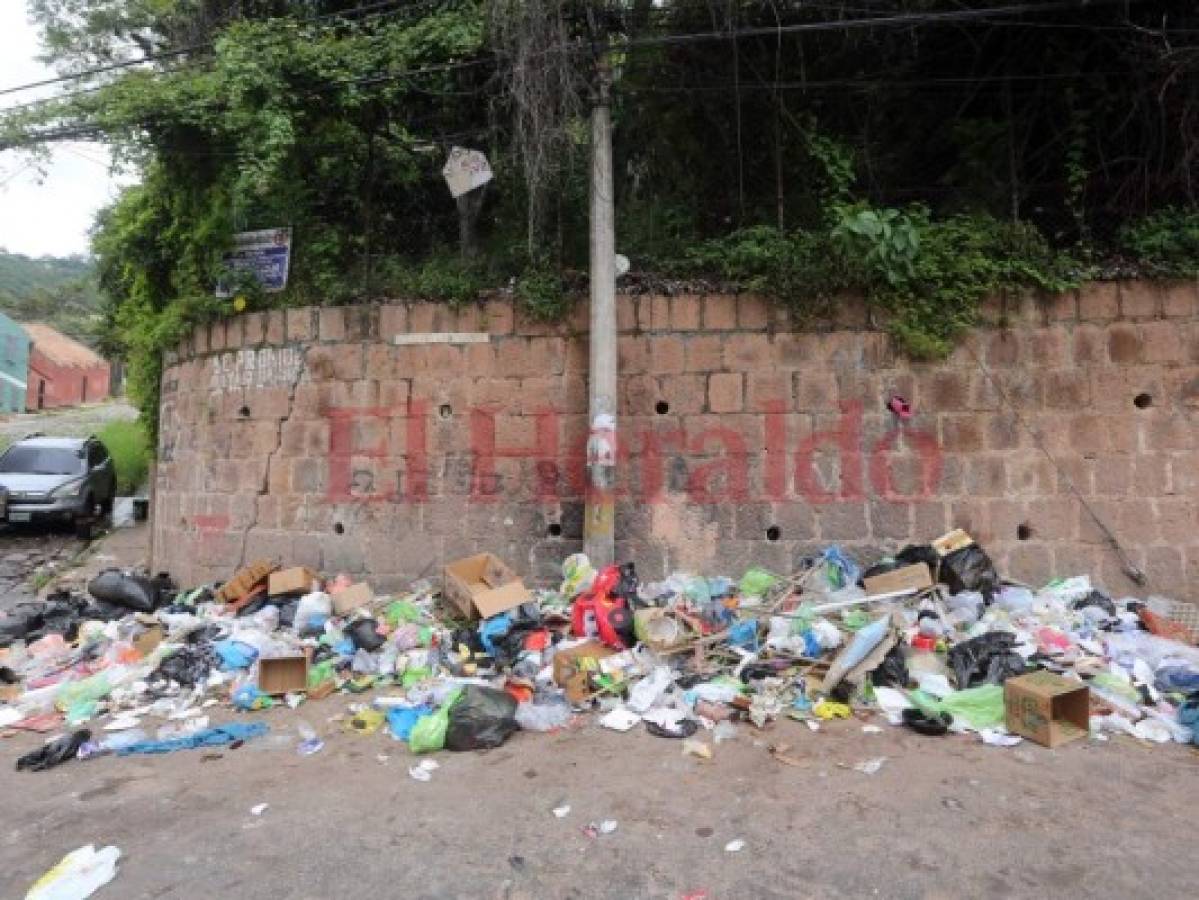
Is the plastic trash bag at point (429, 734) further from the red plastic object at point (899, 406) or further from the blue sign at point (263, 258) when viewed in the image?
the blue sign at point (263, 258)

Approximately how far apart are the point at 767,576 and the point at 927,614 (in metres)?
1.16

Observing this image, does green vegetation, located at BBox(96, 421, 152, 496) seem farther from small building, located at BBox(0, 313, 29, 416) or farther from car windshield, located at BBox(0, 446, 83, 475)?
small building, located at BBox(0, 313, 29, 416)

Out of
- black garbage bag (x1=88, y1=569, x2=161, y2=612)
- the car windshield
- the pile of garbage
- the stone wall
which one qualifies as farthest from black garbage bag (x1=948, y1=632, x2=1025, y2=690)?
the car windshield

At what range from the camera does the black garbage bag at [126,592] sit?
6.60 meters

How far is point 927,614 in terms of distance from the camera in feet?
16.4

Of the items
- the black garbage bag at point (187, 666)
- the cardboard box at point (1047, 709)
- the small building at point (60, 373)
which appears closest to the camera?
the cardboard box at point (1047, 709)

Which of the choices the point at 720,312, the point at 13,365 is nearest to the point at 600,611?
the point at 720,312

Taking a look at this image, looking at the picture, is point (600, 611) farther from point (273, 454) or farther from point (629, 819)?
point (273, 454)

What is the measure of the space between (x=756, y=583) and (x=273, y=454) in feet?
14.1

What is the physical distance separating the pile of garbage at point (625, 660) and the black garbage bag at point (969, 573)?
0.01m

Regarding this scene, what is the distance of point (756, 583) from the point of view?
5648mm

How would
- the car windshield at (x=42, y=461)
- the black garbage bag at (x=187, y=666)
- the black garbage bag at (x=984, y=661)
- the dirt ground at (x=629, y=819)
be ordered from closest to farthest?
the dirt ground at (x=629, y=819) → the black garbage bag at (x=984, y=661) → the black garbage bag at (x=187, y=666) → the car windshield at (x=42, y=461)

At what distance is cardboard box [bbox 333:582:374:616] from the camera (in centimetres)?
589

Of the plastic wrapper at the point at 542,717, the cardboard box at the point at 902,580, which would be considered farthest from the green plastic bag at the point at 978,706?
the plastic wrapper at the point at 542,717
